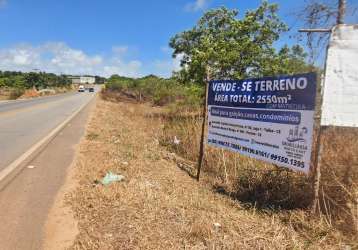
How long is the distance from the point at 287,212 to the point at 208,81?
8.97 feet

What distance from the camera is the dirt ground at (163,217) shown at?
3668mm

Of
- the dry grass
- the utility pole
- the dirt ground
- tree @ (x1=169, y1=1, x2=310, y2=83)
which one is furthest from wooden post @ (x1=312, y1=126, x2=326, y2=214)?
tree @ (x1=169, y1=1, x2=310, y2=83)

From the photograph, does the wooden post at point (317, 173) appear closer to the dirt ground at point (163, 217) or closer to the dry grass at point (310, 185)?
the dry grass at point (310, 185)

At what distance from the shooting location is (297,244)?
3621mm

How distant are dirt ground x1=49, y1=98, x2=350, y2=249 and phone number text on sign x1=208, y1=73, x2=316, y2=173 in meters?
0.85

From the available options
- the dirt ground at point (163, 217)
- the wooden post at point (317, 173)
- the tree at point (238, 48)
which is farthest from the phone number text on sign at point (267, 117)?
the tree at point (238, 48)

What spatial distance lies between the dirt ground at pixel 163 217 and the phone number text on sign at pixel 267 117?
2.79ft

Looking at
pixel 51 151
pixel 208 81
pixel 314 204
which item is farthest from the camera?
pixel 51 151

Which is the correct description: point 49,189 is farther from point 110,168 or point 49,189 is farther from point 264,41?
point 264,41

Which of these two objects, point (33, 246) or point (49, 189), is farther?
point (49, 189)

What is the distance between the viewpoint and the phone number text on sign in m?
4.12

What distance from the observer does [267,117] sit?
4.71 m

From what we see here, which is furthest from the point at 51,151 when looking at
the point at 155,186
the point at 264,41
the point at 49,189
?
the point at 264,41

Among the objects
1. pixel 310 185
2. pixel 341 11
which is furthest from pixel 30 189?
pixel 341 11
